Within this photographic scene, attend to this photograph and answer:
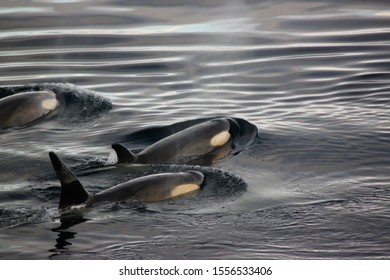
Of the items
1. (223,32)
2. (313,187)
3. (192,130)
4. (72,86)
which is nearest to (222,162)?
(192,130)

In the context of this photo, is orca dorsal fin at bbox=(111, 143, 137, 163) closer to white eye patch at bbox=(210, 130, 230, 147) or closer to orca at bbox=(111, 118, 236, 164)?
orca at bbox=(111, 118, 236, 164)

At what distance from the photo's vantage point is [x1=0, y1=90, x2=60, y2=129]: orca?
1380 cm

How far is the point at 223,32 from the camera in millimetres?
18781

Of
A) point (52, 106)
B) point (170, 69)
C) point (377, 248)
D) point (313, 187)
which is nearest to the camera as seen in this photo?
point (377, 248)

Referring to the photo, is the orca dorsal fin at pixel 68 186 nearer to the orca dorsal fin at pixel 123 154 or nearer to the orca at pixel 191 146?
the orca dorsal fin at pixel 123 154

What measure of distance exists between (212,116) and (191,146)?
1.81m

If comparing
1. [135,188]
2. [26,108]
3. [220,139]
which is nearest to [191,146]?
[220,139]

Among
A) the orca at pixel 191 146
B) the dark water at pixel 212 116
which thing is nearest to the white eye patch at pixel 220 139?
the orca at pixel 191 146

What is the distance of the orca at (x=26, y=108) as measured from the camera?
13.8 metres

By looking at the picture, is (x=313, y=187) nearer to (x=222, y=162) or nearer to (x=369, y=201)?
(x=369, y=201)

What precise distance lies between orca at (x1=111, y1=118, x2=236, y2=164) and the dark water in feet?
0.97

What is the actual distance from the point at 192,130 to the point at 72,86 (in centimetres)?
374

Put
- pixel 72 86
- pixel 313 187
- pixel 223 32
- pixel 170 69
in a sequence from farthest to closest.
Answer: pixel 223 32 → pixel 170 69 → pixel 72 86 → pixel 313 187

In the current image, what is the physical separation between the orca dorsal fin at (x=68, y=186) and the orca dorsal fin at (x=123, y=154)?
1.52 metres
